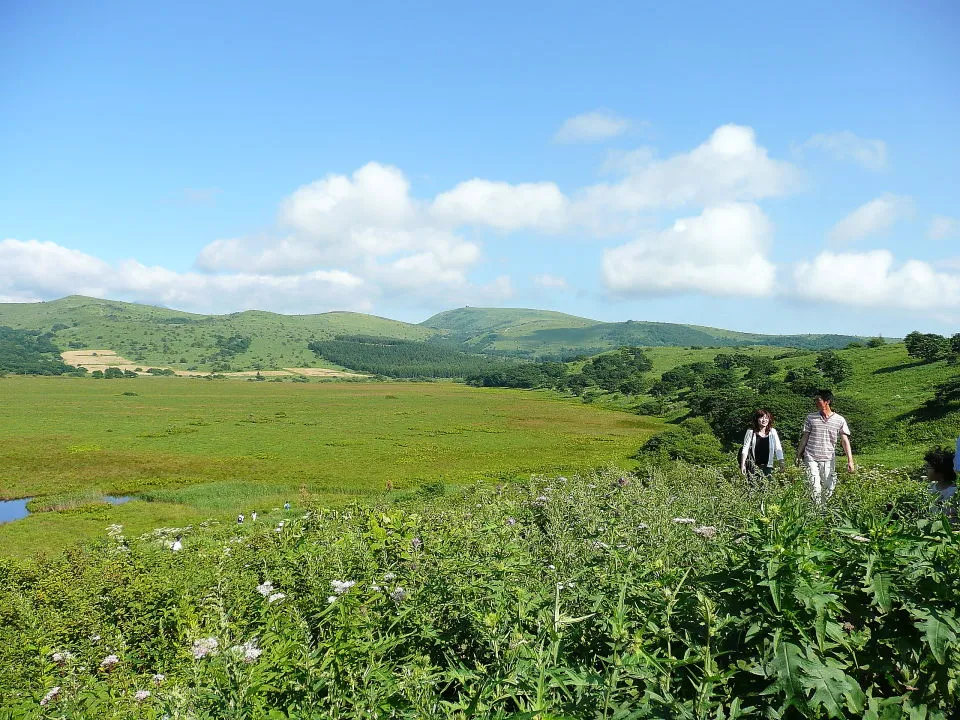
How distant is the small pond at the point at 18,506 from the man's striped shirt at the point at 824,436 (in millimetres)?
31570

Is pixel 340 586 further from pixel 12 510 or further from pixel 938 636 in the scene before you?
pixel 12 510

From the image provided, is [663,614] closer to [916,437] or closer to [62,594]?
[62,594]

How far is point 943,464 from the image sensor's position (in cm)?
671

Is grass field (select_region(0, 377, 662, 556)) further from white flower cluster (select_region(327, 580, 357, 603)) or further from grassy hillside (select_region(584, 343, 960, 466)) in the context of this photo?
white flower cluster (select_region(327, 580, 357, 603))

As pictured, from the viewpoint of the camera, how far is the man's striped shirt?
9.43 metres

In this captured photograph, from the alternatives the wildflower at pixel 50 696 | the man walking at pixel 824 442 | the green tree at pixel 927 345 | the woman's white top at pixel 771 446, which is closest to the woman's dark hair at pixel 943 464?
the man walking at pixel 824 442

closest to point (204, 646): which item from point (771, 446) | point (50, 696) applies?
point (50, 696)

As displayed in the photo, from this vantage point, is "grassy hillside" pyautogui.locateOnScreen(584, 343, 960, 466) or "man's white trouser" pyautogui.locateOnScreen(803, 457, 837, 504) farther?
"grassy hillside" pyautogui.locateOnScreen(584, 343, 960, 466)

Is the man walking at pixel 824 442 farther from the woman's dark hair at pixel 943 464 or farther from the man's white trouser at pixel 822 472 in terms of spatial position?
the woman's dark hair at pixel 943 464

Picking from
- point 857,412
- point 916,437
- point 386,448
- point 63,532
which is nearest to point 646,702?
point 63,532

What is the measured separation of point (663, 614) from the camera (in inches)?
115

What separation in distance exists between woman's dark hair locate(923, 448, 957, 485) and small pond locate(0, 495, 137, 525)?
108 feet

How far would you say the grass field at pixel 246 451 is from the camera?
29.6 meters

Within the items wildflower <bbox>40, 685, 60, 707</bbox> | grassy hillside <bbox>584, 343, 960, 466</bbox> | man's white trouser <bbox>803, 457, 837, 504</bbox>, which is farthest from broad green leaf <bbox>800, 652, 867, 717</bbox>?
grassy hillside <bbox>584, 343, 960, 466</bbox>
